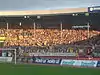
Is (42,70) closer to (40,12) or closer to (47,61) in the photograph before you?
(47,61)

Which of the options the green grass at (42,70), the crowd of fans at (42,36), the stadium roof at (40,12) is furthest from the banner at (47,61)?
the stadium roof at (40,12)

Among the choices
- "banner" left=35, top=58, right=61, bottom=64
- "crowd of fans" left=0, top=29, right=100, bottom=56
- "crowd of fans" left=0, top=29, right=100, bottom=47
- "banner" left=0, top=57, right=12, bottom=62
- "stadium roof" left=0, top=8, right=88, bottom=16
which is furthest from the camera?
"crowd of fans" left=0, top=29, right=100, bottom=47

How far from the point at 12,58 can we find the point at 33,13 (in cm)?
1616

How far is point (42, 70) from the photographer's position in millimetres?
18000

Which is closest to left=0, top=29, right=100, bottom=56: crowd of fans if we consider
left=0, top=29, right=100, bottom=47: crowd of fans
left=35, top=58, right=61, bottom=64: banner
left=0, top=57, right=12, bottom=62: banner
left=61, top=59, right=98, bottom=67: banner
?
left=0, top=29, right=100, bottom=47: crowd of fans

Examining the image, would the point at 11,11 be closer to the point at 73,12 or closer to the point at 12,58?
the point at 73,12

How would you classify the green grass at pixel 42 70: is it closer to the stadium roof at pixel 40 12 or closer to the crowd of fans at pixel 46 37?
the crowd of fans at pixel 46 37

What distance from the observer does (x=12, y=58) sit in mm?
22641

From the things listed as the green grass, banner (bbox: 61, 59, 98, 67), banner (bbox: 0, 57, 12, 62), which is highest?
banner (bbox: 0, 57, 12, 62)

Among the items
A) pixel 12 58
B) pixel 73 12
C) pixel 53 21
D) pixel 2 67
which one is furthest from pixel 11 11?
pixel 2 67

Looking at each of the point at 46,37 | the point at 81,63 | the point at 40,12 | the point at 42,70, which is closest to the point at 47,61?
the point at 81,63

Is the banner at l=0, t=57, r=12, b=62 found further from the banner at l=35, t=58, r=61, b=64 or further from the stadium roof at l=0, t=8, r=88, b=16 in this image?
the stadium roof at l=0, t=8, r=88, b=16

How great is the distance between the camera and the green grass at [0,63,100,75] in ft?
55.3

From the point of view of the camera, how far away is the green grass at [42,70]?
55.3 feet
